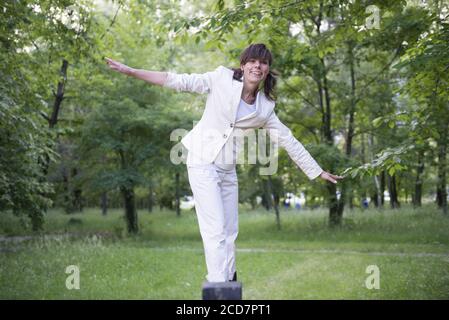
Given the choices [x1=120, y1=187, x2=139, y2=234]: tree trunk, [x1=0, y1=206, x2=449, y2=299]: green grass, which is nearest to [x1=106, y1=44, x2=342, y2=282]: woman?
[x1=0, y1=206, x2=449, y2=299]: green grass

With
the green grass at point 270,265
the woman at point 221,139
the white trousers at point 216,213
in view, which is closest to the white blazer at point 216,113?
the woman at point 221,139

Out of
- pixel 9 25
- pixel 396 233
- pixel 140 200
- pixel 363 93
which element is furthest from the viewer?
pixel 140 200

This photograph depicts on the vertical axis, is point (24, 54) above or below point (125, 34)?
below

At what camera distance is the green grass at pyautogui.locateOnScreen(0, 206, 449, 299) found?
348 inches

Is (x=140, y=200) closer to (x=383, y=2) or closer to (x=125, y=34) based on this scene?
(x=125, y=34)

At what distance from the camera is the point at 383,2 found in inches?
286

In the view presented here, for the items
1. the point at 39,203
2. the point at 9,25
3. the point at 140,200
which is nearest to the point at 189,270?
the point at 39,203

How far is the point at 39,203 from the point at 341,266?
26.5 ft

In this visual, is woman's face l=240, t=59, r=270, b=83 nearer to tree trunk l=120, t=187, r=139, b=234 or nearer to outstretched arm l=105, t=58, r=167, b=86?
outstretched arm l=105, t=58, r=167, b=86

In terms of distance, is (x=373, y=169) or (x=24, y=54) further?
(x=24, y=54)

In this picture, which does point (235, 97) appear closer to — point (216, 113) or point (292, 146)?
point (216, 113)

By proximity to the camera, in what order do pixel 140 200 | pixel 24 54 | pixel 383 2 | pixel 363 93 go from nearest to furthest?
pixel 383 2 → pixel 24 54 → pixel 363 93 → pixel 140 200

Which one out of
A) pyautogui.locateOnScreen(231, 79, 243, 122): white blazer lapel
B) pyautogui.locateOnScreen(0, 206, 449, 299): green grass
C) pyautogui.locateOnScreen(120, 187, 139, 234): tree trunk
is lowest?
pyautogui.locateOnScreen(0, 206, 449, 299): green grass
